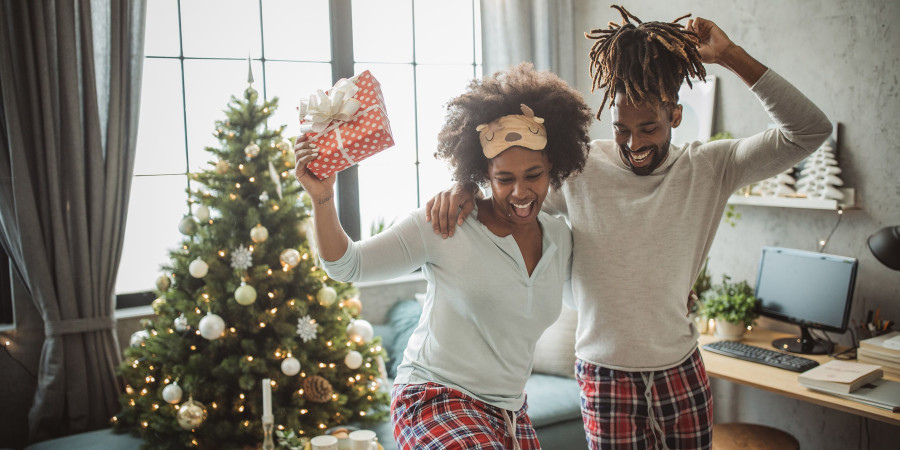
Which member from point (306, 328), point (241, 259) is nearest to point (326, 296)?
point (306, 328)

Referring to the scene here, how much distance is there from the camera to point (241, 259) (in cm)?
249

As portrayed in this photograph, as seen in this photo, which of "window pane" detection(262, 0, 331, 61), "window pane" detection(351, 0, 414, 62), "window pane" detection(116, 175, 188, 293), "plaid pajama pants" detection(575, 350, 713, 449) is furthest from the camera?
"window pane" detection(351, 0, 414, 62)

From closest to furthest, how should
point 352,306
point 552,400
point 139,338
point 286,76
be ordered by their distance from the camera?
point 139,338 → point 352,306 → point 552,400 → point 286,76

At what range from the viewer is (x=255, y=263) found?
2.52 metres

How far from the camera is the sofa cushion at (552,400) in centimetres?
281

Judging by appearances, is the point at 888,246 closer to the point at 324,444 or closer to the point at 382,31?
the point at 324,444

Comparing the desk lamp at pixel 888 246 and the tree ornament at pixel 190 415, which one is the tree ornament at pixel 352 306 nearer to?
the tree ornament at pixel 190 415

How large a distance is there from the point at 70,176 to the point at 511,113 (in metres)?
2.12

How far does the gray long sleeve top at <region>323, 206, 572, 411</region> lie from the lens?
152cm

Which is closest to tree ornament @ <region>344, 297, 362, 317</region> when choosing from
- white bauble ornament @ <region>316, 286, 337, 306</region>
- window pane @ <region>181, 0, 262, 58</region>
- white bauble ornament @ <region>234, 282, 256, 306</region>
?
white bauble ornament @ <region>316, 286, 337, 306</region>

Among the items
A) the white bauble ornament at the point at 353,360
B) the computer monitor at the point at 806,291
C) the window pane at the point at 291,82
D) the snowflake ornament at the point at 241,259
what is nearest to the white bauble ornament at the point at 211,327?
the snowflake ornament at the point at 241,259

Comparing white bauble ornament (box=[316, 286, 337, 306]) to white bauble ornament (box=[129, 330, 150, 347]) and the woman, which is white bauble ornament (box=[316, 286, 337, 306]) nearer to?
white bauble ornament (box=[129, 330, 150, 347])

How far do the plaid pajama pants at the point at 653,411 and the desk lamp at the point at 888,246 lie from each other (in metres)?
1.05

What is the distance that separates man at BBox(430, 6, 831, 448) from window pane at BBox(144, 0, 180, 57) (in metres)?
2.33
